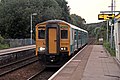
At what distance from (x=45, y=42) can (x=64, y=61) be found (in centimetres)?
175

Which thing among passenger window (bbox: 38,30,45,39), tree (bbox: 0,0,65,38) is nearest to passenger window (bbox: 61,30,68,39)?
passenger window (bbox: 38,30,45,39)

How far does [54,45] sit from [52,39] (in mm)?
404

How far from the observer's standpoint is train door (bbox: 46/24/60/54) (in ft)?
61.4

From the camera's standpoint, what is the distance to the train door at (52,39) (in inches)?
737

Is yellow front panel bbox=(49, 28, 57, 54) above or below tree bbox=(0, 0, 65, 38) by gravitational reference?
below

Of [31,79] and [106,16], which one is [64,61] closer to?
[31,79]

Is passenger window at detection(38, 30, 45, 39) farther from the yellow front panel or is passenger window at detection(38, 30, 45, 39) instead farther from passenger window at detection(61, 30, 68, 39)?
passenger window at detection(61, 30, 68, 39)

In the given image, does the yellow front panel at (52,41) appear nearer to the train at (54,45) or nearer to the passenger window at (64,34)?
the train at (54,45)

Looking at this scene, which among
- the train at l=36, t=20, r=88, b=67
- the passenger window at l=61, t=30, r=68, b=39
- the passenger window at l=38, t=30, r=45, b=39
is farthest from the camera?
the passenger window at l=38, t=30, r=45, b=39

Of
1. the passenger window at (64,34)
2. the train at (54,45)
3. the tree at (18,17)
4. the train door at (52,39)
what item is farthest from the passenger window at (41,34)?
the tree at (18,17)

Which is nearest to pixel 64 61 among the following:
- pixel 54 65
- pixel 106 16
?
pixel 54 65

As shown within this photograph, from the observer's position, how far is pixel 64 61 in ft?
63.7

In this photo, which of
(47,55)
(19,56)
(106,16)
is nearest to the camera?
(47,55)

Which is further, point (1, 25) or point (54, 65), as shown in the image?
point (1, 25)
